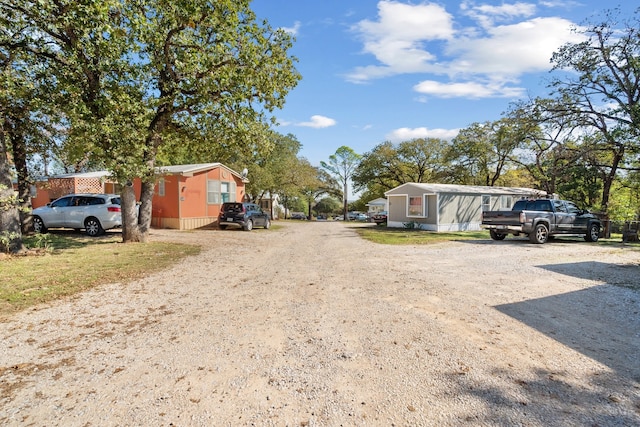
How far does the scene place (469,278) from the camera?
23.3 feet

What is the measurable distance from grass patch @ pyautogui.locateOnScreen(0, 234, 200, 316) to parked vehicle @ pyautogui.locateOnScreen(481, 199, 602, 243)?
11.7m

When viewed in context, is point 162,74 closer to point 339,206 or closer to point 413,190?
point 413,190

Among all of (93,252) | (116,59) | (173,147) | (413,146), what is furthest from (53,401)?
(413,146)

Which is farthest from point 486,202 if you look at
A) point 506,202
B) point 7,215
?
point 7,215

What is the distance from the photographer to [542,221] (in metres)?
13.7

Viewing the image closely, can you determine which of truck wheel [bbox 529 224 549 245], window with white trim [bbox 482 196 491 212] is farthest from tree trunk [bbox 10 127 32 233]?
window with white trim [bbox 482 196 491 212]

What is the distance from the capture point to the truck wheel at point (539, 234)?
532 inches

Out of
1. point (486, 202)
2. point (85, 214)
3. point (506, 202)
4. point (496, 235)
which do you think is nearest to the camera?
point (85, 214)

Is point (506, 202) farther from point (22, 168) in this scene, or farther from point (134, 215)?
point (22, 168)

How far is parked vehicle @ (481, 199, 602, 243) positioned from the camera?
1345cm

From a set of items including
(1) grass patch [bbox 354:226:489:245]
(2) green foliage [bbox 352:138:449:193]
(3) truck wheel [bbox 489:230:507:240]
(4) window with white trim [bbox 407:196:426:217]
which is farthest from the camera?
(2) green foliage [bbox 352:138:449:193]

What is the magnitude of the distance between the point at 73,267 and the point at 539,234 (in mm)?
15387

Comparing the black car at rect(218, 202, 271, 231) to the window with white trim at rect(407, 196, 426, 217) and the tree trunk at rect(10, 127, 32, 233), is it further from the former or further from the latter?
the window with white trim at rect(407, 196, 426, 217)

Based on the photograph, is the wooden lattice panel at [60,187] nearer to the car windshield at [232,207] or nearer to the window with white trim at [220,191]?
the window with white trim at [220,191]
